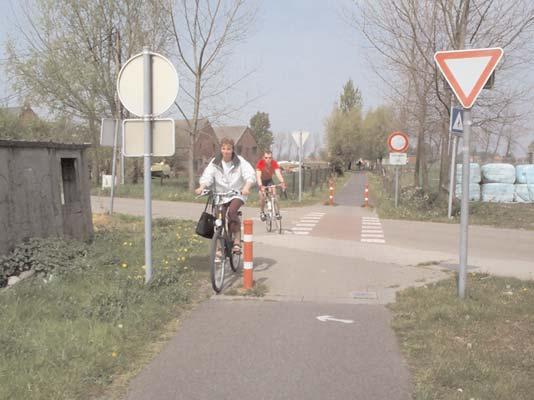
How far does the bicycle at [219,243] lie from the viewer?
20.7 ft

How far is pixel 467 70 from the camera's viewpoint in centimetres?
590

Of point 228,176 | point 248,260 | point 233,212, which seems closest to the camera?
point 248,260

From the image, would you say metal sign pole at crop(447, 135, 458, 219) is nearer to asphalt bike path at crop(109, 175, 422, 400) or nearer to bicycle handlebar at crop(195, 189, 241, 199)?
asphalt bike path at crop(109, 175, 422, 400)

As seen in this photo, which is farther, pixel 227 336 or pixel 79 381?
pixel 227 336

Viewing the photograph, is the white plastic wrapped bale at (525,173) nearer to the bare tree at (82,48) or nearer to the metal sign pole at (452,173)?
the metal sign pole at (452,173)

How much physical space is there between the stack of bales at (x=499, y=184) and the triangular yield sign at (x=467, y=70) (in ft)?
52.7

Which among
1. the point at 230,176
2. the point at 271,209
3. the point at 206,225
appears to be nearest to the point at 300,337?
the point at 206,225

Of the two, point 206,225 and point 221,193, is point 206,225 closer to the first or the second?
point 206,225

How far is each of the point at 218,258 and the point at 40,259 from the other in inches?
86.4

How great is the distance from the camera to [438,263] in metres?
8.81

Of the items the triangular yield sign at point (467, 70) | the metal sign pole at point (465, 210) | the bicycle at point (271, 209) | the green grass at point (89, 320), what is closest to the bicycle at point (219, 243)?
the green grass at point (89, 320)

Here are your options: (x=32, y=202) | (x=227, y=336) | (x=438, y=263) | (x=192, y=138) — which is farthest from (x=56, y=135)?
(x=227, y=336)

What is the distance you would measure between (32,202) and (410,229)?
9141 millimetres

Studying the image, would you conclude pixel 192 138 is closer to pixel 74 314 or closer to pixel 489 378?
pixel 74 314
